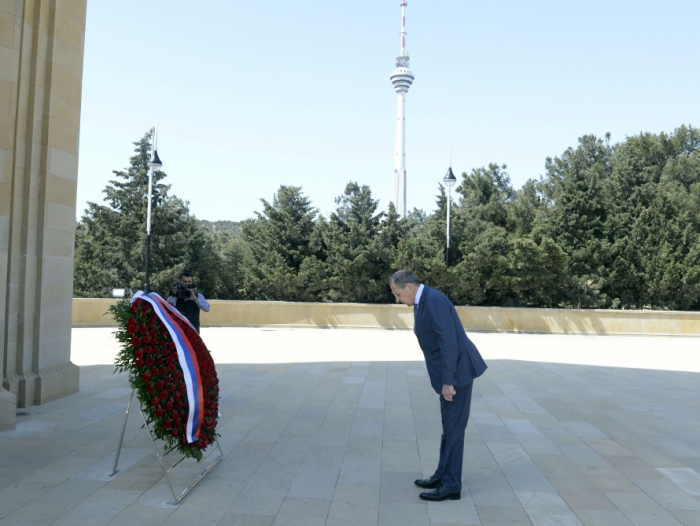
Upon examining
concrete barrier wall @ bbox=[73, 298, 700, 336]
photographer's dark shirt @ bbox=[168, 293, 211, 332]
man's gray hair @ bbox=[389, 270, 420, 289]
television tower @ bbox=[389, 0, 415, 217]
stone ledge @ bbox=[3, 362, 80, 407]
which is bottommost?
stone ledge @ bbox=[3, 362, 80, 407]

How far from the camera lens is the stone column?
7.11 meters

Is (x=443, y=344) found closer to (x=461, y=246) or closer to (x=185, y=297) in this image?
(x=185, y=297)

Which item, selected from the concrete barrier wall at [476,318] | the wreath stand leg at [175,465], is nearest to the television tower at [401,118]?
the concrete barrier wall at [476,318]

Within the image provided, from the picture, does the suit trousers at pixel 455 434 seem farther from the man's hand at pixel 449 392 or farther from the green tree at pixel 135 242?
the green tree at pixel 135 242

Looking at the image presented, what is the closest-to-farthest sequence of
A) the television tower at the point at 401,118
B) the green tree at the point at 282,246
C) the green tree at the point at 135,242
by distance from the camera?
Answer: the green tree at the point at 282,246, the green tree at the point at 135,242, the television tower at the point at 401,118

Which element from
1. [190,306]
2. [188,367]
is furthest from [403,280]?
[190,306]

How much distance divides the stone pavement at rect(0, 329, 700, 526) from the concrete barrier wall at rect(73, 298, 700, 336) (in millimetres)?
9175

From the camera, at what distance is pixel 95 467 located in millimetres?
5289

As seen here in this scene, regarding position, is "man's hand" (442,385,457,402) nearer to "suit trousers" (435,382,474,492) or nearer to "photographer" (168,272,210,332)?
"suit trousers" (435,382,474,492)

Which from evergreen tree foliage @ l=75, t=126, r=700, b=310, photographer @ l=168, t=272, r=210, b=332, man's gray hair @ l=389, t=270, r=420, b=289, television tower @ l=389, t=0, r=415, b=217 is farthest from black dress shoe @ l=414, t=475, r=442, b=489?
television tower @ l=389, t=0, r=415, b=217

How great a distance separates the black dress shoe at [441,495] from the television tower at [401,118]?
74.2m

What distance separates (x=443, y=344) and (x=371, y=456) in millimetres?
1804

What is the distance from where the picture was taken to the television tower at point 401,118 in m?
81.8

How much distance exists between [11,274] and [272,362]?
5790 mm
